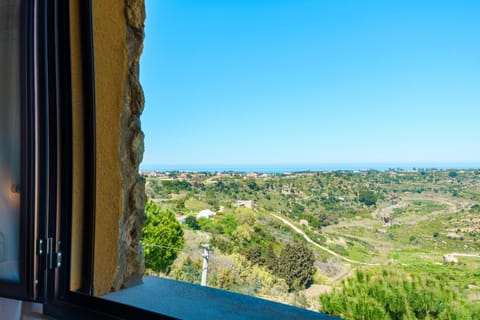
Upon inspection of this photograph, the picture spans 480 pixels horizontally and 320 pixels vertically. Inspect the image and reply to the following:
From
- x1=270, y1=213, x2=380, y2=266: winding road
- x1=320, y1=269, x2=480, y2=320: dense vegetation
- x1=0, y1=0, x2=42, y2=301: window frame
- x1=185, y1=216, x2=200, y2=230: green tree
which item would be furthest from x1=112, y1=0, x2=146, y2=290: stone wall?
x1=320, y1=269, x2=480, y2=320: dense vegetation

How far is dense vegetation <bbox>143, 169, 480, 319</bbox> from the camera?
0.95 metres

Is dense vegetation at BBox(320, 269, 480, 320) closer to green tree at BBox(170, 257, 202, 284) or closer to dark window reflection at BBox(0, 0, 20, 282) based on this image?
green tree at BBox(170, 257, 202, 284)

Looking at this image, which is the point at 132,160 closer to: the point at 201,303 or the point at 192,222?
the point at 192,222

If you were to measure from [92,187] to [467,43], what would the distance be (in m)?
1.47

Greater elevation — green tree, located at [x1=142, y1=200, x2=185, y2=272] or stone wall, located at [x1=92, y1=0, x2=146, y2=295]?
stone wall, located at [x1=92, y1=0, x2=146, y2=295]

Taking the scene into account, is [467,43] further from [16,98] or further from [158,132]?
[16,98]

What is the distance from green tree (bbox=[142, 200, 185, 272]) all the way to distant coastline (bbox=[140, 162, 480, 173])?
23 centimetres

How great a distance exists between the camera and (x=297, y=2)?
54.7 inches

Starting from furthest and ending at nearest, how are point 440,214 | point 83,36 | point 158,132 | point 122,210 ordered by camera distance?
point 158,132, point 122,210, point 83,36, point 440,214

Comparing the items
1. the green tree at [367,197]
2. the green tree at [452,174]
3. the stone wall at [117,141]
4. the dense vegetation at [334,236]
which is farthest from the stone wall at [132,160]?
the green tree at [452,174]

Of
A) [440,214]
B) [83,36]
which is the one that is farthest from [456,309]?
[83,36]

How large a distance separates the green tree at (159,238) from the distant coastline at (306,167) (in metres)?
0.23

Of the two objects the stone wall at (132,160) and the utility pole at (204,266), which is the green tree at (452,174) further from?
the stone wall at (132,160)

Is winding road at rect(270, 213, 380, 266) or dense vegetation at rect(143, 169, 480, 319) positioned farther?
winding road at rect(270, 213, 380, 266)
